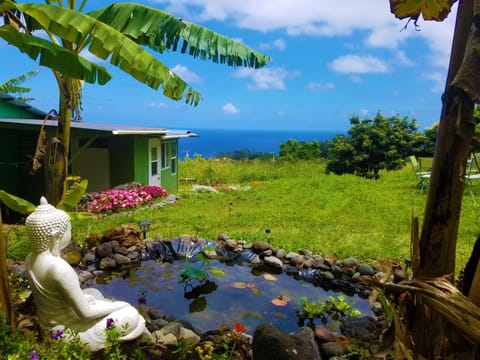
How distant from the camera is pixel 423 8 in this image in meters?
1.69

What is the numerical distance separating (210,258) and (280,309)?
6.84 ft

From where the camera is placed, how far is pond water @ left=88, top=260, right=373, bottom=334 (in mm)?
4625

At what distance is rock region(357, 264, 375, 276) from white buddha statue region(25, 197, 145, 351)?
419 centimetres

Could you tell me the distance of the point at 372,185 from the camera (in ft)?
43.2

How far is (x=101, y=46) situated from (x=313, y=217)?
686 cm

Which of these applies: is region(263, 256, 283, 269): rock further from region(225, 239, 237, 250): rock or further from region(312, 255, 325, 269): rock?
region(225, 239, 237, 250): rock

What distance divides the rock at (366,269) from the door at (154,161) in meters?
8.59

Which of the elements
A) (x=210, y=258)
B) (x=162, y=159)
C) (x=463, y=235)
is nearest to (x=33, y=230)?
(x=210, y=258)

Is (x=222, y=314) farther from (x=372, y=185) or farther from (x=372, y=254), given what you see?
(x=372, y=185)

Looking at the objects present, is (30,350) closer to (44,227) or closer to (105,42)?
(44,227)

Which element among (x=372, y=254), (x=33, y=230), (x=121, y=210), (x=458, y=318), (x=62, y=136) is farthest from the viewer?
(x=121, y=210)

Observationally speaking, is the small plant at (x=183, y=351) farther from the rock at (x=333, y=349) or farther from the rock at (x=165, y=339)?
the rock at (x=333, y=349)

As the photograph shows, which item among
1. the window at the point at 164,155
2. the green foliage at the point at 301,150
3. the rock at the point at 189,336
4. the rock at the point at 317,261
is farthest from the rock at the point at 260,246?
the green foliage at the point at 301,150

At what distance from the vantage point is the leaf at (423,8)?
65.2 inches
